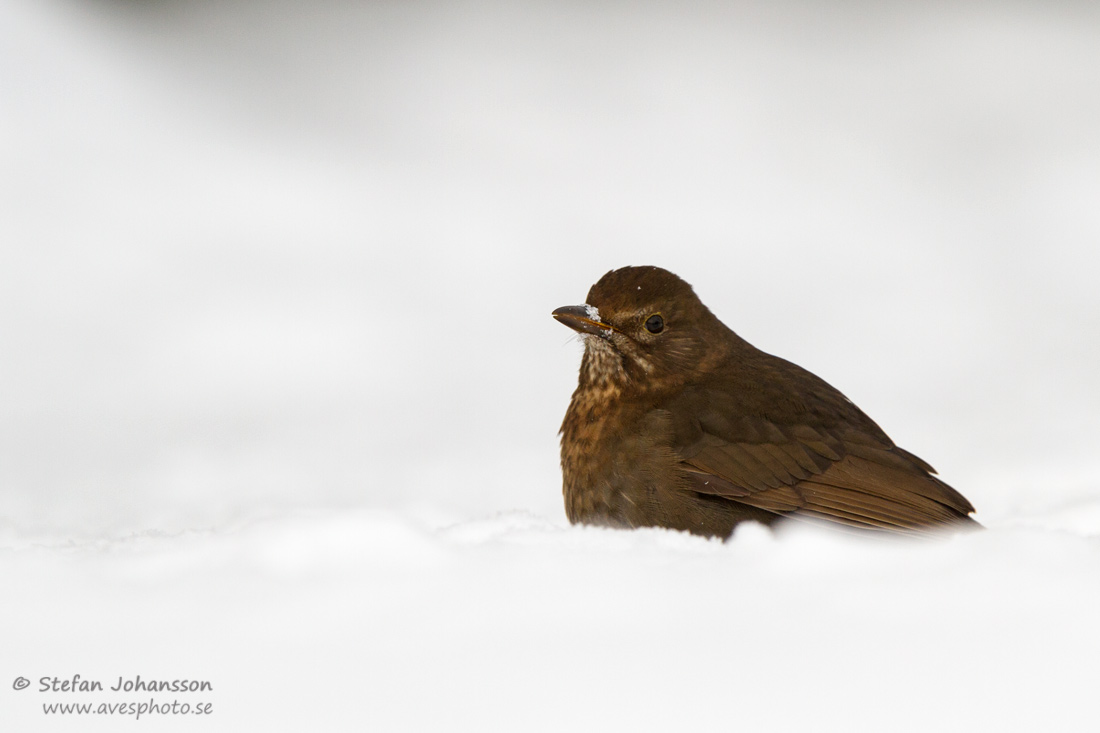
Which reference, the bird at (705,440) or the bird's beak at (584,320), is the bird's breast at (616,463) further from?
the bird's beak at (584,320)

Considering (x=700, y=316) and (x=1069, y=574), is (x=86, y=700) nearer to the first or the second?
(x=1069, y=574)

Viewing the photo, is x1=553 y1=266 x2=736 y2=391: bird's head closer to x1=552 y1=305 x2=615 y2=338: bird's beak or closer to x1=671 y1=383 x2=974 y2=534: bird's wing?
x1=552 y1=305 x2=615 y2=338: bird's beak

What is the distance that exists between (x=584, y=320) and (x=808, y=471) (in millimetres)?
853

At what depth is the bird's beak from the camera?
3260mm

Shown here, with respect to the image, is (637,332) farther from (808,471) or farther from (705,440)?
(808,471)

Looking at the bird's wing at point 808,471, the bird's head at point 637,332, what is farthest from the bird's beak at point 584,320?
the bird's wing at point 808,471

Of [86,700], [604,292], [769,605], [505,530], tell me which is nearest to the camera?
[86,700]

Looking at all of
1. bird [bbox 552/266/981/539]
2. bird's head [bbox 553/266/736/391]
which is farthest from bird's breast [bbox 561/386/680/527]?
bird's head [bbox 553/266/736/391]

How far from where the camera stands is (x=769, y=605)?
1909 millimetres

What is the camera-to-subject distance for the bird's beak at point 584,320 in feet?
10.7

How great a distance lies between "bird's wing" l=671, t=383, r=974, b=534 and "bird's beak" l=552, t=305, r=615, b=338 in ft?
1.18

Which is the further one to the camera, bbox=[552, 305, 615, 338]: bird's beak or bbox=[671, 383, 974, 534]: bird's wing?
bbox=[552, 305, 615, 338]: bird's beak

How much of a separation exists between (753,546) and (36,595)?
149cm

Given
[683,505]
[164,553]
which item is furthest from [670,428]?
[164,553]
